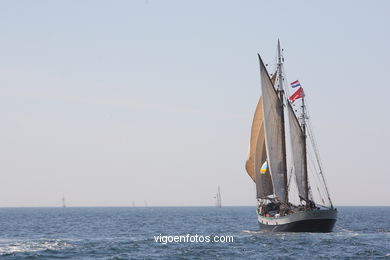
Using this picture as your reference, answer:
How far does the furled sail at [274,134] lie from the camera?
78.8m

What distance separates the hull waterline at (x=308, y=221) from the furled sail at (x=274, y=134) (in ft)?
20.2

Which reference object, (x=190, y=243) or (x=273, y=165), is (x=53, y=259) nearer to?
(x=190, y=243)

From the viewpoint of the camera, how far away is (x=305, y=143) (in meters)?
79.7

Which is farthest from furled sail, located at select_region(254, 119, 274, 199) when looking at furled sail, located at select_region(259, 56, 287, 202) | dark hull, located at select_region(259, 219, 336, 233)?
dark hull, located at select_region(259, 219, 336, 233)

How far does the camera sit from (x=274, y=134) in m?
79.2

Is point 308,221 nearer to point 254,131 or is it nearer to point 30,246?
point 254,131

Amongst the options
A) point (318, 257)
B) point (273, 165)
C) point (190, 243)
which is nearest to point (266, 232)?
point (273, 165)

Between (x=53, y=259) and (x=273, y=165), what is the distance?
34835 millimetres

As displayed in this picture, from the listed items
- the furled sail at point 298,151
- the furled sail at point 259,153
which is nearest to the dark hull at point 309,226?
the furled sail at point 298,151

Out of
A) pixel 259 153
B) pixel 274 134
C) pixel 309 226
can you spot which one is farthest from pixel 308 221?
pixel 259 153

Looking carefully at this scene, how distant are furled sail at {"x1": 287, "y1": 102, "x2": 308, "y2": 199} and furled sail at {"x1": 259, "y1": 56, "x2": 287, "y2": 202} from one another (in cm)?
153

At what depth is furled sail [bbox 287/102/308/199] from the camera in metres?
79.0

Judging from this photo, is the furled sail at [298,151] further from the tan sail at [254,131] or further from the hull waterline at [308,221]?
the hull waterline at [308,221]

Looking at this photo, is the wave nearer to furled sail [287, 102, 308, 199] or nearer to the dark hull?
the dark hull
